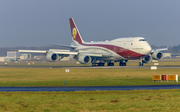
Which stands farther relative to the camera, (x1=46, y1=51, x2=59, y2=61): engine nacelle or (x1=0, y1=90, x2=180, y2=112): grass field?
(x1=46, y1=51, x2=59, y2=61): engine nacelle

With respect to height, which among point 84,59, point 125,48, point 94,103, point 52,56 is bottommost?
point 94,103

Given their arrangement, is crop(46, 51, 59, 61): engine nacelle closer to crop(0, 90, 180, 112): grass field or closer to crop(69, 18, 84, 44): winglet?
crop(69, 18, 84, 44): winglet

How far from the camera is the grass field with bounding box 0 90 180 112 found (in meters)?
18.9

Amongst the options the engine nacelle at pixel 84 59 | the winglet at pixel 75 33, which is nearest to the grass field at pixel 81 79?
the engine nacelle at pixel 84 59

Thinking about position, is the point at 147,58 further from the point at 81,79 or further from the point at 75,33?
the point at 81,79

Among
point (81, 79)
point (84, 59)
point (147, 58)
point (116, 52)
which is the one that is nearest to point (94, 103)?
point (81, 79)

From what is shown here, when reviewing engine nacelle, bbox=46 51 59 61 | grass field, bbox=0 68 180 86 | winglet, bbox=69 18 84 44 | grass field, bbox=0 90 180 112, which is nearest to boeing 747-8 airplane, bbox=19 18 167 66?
engine nacelle, bbox=46 51 59 61

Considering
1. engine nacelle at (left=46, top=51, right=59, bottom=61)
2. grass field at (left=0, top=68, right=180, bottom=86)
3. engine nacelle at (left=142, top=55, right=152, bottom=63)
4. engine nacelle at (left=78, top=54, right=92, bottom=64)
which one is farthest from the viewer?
engine nacelle at (left=142, top=55, right=152, bottom=63)

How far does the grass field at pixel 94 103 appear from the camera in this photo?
744 inches

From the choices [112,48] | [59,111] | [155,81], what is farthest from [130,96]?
[112,48]

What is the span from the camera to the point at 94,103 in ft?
69.1

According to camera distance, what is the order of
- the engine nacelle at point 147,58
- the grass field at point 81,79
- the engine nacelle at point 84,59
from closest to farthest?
1. the grass field at point 81,79
2. the engine nacelle at point 84,59
3. the engine nacelle at point 147,58

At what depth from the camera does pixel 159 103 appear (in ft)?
67.7

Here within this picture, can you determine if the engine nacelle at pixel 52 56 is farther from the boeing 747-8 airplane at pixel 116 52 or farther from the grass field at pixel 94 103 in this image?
the grass field at pixel 94 103
